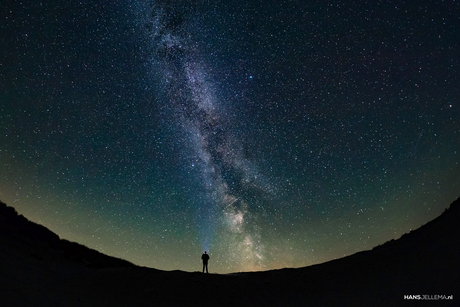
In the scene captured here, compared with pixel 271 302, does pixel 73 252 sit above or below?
above

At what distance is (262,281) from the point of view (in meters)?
14.4

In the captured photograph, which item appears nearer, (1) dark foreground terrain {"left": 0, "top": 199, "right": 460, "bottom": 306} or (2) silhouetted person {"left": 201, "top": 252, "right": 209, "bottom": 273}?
(1) dark foreground terrain {"left": 0, "top": 199, "right": 460, "bottom": 306}

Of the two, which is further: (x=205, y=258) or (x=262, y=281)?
(x=205, y=258)

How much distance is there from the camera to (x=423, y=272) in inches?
379

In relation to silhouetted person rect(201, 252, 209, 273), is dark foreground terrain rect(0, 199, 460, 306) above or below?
below

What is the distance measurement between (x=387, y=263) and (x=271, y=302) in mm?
5254

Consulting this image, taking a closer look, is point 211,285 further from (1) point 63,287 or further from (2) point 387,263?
(2) point 387,263

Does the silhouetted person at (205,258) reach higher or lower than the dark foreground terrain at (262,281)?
higher

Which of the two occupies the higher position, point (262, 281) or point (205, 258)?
point (205, 258)

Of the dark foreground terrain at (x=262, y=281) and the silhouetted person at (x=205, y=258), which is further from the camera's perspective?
the silhouetted person at (x=205, y=258)

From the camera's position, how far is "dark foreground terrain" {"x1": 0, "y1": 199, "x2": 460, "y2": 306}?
9023 millimetres

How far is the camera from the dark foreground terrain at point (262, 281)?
9023 mm

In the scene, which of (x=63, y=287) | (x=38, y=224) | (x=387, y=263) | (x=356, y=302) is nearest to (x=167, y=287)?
(x=63, y=287)

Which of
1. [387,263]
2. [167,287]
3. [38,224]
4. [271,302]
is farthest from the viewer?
[38,224]
